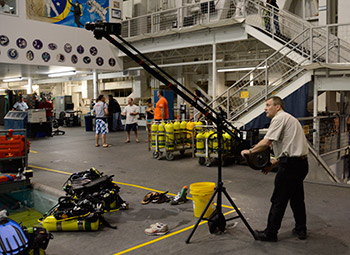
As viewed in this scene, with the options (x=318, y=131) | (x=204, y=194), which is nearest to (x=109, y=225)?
(x=204, y=194)

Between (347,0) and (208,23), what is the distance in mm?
5689

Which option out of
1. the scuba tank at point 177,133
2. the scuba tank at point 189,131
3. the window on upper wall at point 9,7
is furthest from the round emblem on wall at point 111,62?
the scuba tank at point 177,133

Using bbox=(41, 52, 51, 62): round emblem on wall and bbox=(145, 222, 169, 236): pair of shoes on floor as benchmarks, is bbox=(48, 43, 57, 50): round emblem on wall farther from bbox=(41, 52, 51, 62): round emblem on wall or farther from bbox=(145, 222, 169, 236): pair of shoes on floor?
bbox=(145, 222, 169, 236): pair of shoes on floor

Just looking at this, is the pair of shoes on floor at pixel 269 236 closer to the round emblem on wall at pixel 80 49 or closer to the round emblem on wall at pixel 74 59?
the round emblem on wall at pixel 74 59

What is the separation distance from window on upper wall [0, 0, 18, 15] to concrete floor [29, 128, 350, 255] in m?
10.9

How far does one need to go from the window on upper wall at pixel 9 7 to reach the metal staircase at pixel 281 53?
11.3 metres

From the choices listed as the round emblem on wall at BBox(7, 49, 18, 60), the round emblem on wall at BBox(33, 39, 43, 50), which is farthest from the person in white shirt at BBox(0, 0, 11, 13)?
the round emblem on wall at BBox(7, 49, 18, 60)

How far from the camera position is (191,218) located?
17.2 feet

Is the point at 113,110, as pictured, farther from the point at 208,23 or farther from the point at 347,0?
the point at 347,0

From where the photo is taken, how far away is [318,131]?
8.87m

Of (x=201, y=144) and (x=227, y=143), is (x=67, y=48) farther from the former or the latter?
(x=227, y=143)

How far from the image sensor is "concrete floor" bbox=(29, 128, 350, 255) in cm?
418

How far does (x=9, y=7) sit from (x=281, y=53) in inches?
523

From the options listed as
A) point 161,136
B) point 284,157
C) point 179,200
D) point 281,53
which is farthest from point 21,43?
point 284,157
